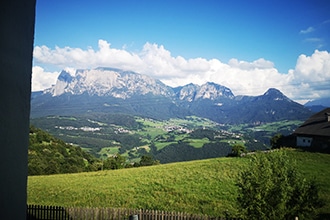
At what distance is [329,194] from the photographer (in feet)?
82.2

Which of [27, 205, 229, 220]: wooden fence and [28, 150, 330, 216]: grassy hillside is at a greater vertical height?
[27, 205, 229, 220]: wooden fence

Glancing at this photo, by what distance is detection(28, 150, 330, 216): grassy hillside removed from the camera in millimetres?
23953

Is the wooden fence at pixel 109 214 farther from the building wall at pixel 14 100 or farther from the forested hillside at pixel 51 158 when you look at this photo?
the forested hillside at pixel 51 158

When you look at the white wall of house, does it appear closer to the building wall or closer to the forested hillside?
the forested hillside

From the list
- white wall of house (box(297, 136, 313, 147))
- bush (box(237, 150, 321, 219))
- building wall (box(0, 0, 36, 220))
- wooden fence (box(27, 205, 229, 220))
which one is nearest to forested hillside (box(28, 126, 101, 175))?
white wall of house (box(297, 136, 313, 147))

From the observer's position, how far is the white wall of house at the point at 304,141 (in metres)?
56.4

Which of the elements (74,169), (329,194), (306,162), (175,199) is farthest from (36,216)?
(74,169)

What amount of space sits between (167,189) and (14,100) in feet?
91.8

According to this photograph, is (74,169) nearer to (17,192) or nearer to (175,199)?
(175,199)

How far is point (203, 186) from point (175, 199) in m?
5.77

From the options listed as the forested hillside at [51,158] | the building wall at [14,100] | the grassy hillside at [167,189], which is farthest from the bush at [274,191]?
the forested hillside at [51,158]

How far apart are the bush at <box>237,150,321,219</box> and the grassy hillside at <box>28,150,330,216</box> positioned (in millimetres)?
8769

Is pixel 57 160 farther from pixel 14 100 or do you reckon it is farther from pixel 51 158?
pixel 14 100

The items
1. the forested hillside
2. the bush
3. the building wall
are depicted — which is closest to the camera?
the building wall
